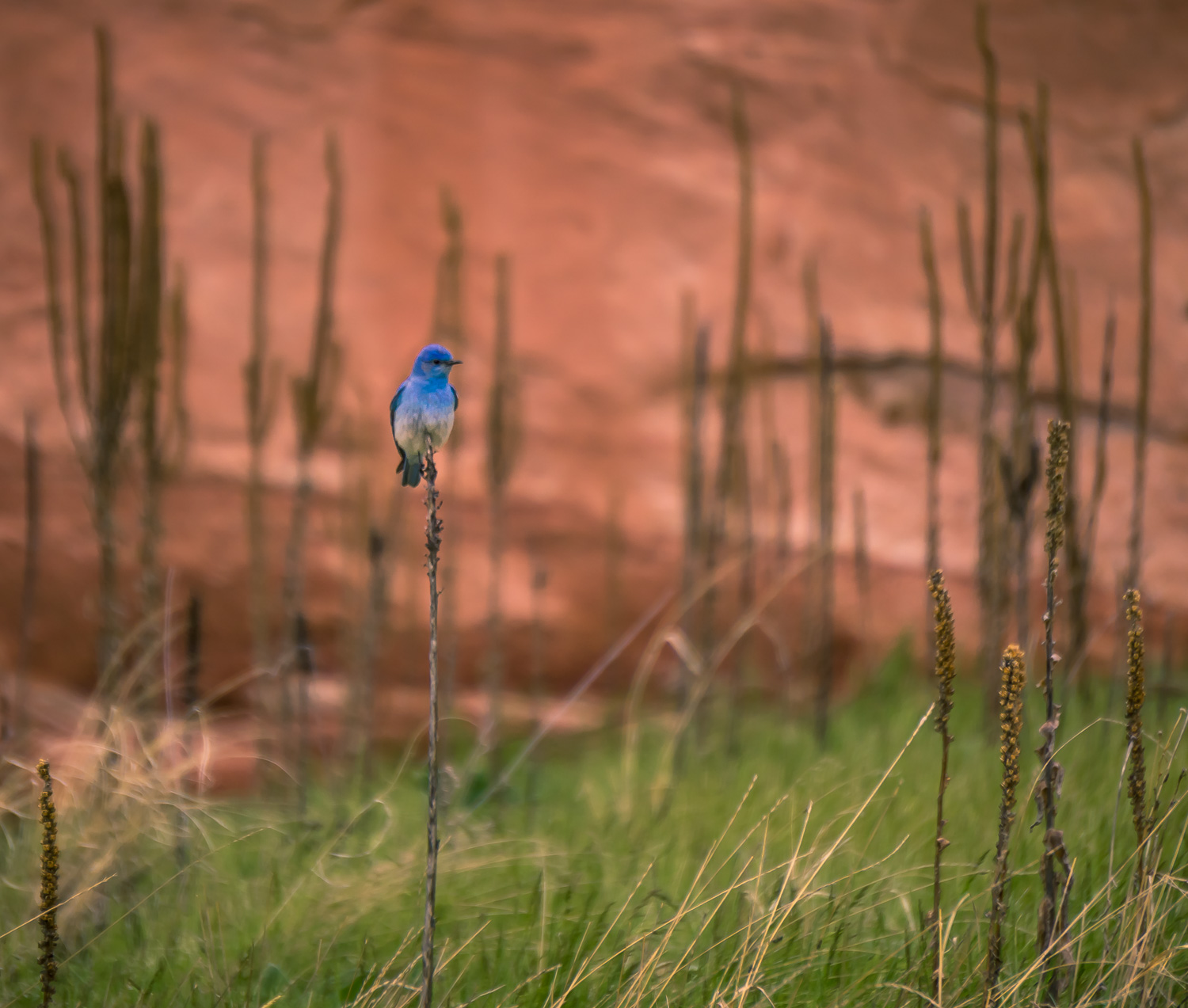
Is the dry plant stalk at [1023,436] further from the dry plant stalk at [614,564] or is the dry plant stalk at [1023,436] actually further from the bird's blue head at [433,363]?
the dry plant stalk at [614,564]

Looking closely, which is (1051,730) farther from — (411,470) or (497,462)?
(497,462)

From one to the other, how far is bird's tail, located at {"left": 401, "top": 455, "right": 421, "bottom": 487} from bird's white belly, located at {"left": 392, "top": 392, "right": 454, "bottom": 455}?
25 millimetres

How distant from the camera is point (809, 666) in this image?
2682 millimetres

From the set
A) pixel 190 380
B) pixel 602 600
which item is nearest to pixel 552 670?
pixel 602 600

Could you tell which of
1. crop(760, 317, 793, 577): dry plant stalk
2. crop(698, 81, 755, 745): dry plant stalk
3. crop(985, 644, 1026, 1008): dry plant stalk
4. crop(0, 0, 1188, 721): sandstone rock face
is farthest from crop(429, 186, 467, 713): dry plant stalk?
crop(985, 644, 1026, 1008): dry plant stalk

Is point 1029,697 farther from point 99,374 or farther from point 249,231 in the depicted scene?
point 249,231

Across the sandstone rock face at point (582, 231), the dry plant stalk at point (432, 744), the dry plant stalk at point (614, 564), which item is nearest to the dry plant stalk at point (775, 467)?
the sandstone rock face at point (582, 231)

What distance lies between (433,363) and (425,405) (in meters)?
0.05

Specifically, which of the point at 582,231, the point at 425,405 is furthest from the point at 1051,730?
the point at 582,231

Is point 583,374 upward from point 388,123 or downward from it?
downward

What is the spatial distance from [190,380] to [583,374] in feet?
3.40

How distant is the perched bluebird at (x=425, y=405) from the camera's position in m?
0.98

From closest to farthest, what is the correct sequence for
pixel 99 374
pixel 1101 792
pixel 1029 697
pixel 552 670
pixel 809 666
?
pixel 1101 792
pixel 99 374
pixel 1029 697
pixel 809 666
pixel 552 670

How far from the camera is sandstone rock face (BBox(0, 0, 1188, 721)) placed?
2.73 meters
